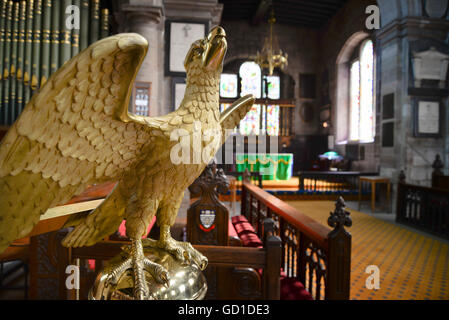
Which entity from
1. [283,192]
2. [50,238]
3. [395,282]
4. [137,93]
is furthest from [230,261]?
[283,192]

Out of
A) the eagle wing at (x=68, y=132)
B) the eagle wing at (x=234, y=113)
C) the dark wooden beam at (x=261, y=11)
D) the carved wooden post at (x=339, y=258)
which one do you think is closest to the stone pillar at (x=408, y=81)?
the dark wooden beam at (x=261, y=11)

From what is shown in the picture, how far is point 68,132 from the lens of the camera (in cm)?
51

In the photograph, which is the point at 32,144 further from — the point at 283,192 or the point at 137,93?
the point at 283,192

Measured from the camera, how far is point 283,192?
6.30 m

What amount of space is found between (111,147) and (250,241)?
1611mm

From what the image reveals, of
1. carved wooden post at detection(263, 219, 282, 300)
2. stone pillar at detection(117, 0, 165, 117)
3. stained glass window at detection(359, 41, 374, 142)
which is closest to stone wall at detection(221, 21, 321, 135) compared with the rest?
stained glass window at detection(359, 41, 374, 142)

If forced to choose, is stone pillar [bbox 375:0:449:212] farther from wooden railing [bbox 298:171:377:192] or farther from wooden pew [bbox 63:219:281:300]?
wooden pew [bbox 63:219:281:300]

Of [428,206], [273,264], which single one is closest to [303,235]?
[273,264]

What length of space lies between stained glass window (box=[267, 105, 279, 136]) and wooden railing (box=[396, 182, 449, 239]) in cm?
658

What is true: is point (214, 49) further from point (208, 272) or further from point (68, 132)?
point (208, 272)

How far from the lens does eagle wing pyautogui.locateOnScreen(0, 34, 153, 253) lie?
0.45 meters

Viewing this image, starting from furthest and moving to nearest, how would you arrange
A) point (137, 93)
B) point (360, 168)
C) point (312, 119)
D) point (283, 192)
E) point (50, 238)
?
point (312, 119)
point (360, 168)
point (283, 192)
point (137, 93)
point (50, 238)

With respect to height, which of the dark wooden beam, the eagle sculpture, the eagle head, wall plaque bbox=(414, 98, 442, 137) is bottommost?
the eagle sculpture

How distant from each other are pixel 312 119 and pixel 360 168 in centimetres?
346
